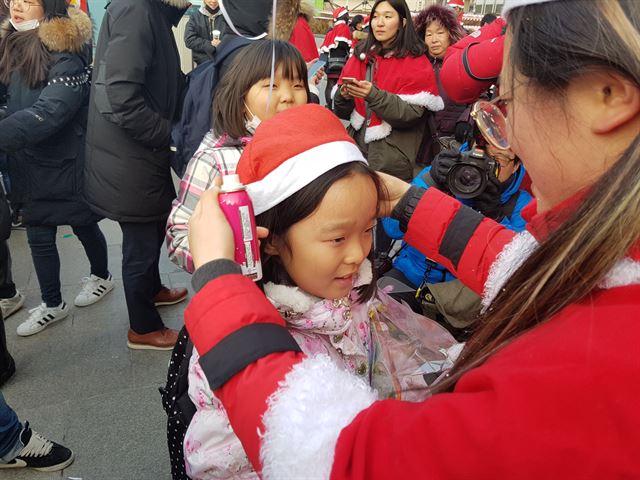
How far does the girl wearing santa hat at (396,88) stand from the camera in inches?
143

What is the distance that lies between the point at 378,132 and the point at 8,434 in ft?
9.73

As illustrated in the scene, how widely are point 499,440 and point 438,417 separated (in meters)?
0.09

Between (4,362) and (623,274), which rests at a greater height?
(623,274)

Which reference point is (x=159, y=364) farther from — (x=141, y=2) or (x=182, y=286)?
(x=141, y=2)

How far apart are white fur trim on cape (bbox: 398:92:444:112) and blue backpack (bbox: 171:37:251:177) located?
1623 mm

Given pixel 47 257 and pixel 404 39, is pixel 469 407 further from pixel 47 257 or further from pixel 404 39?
pixel 404 39

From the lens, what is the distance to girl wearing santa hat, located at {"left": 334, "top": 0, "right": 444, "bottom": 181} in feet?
11.9

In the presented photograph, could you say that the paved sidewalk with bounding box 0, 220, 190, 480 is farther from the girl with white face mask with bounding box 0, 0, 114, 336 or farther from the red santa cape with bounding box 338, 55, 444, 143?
the red santa cape with bounding box 338, 55, 444, 143

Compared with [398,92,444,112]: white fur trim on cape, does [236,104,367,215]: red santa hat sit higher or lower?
higher

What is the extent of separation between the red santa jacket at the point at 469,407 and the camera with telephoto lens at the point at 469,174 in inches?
54.7

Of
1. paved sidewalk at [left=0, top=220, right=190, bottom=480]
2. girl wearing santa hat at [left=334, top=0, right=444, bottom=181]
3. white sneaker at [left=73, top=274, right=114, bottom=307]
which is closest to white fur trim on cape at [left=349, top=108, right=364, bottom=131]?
girl wearing santa hat at [left=334, top=0, right=444, bottom=181]

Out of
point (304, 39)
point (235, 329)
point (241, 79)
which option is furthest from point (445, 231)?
point (304, 39)

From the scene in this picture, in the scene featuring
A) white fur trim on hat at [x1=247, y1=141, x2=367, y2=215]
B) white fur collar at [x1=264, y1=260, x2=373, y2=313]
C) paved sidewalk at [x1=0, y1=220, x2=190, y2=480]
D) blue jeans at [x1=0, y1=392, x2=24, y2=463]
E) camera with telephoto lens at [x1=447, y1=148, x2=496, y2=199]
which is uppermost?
white fur trim on hat at [x1=247, y1=141, x2=367, y2=215]

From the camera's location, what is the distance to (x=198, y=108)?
2.45 metres
